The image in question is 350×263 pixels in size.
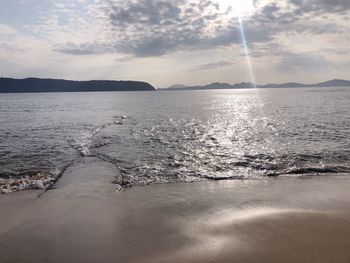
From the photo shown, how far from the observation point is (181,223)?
835 centimetres

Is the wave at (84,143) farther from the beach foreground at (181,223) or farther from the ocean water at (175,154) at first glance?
the beach foreground at (181,223)

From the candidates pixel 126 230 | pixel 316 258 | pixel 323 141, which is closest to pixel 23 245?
pixel 126 230

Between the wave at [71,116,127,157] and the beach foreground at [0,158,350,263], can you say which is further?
the wave at [71,116,127,157]

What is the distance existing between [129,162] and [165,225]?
8.47 metres

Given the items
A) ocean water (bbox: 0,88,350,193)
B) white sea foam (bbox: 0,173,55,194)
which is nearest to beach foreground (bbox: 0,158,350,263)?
white sea foam (bbox: 0,173,55,194)

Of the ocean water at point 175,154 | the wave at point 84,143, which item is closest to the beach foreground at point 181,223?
the ocean water at point 175,154

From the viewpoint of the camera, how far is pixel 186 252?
670 cm

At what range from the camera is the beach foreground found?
6688 millimetres

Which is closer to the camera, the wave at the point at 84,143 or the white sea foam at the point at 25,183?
the white sea foam at the point at 25,183

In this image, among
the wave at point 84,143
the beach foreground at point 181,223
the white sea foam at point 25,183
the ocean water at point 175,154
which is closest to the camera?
→ the beach foreground at point 181,223

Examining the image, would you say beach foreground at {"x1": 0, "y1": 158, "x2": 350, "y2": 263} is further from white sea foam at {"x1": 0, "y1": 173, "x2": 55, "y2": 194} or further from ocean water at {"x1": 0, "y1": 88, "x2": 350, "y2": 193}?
ocean water at {"x1": 0, "y1": 88, "x2": 350, "y2": 193}

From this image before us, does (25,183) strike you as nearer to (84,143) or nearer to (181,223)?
(181,223)

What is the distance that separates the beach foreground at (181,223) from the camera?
6.69 meters

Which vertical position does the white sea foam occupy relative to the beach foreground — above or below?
below
